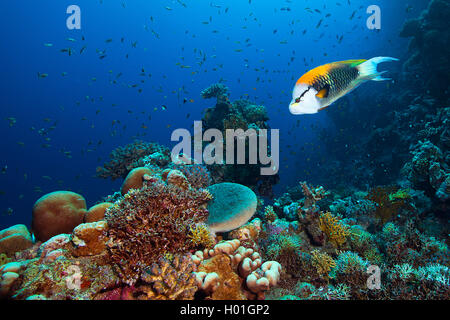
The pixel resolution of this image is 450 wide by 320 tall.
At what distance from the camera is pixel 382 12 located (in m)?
47.0

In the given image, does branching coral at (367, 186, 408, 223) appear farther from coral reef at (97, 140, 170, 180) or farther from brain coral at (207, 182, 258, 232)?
coral reef at (97, 140, 170, 180)

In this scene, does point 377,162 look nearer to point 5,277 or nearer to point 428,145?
point 428,145

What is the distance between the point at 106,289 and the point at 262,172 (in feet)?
21.6

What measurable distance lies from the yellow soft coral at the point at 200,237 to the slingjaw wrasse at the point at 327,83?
257 cm

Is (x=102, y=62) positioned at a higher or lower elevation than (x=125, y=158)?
higher

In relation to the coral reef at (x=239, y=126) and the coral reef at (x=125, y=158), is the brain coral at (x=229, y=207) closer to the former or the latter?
the coral reef at (x=239, y=126)

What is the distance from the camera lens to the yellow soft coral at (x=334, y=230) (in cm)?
480

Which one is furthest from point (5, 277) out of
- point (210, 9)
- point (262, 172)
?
point (210, 9)

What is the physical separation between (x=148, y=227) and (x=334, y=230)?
13.8 ft

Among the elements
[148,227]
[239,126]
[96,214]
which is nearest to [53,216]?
[96,214]

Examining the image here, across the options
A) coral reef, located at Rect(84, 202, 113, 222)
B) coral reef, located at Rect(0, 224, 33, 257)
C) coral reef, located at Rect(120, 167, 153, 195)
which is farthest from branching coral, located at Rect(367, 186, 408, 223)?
coral reef, located at Rect(0, 224, 33, 257)

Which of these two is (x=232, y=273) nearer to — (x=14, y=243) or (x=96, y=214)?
(x=96, y=214)

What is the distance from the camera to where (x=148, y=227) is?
3385 mm

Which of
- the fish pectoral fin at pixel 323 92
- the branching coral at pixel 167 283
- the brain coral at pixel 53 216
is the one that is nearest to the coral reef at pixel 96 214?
the brain coral at pixel 53 216
